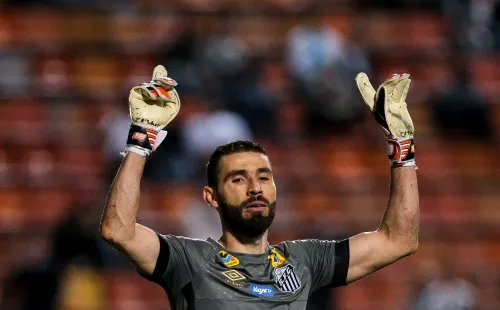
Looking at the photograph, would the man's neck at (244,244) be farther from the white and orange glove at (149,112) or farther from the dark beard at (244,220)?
the white and orange glove at (149,112)

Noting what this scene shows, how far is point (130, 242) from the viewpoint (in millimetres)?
4387

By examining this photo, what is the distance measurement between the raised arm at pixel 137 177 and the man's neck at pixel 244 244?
1.35 feet

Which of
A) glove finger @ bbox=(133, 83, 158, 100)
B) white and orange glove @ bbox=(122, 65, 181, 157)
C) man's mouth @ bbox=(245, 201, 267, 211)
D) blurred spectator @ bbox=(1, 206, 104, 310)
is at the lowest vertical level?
blurred spectator @ bbox=(1, 206, 104, 310)

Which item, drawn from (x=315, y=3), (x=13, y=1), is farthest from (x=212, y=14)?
(x=13, y=1)

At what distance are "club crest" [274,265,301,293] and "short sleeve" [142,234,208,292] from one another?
0.34 metres

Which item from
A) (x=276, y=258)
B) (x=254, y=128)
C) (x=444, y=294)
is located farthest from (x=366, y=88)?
(x=254, y=128)

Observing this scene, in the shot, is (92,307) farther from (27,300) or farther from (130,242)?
(130,242)

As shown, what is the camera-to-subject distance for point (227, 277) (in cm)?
461

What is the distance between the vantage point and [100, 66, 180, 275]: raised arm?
14.3 ft

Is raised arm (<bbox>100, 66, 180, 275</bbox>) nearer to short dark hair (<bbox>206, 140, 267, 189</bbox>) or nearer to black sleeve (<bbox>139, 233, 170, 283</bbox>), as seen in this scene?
black sleeve (<bbox>139, 233, 170, 283</bbox>)

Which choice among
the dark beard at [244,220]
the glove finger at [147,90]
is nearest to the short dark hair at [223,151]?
the dark beard at [244,220]

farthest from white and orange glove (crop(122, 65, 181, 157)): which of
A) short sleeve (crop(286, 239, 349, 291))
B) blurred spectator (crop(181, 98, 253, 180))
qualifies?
blurred spectator (crop(181, 98, 253, 180))

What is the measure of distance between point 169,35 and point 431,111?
122 inches

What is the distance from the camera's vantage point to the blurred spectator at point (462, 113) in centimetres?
1137
